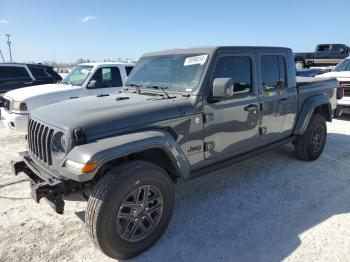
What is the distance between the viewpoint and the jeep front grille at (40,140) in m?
3.18

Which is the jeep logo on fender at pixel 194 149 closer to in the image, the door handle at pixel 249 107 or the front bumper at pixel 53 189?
the door handle at pixel 249 107

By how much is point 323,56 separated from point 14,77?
62.2 feet

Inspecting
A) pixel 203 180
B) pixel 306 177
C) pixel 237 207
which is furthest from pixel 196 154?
pixel 306 177

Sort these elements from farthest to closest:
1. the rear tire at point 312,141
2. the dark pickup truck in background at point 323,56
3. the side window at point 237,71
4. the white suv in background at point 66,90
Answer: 1. the dark pickup truck in background at point 323,56
2. the white suv in background at point 66,90
3. the rear tire at point 312,141
4. the side window at point 237,71

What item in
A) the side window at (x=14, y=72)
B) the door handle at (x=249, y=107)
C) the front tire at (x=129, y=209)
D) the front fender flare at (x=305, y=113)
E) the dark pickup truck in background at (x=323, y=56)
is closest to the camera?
the front tire at (x=129, y=209)

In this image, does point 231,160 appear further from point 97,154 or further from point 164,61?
point 97,154

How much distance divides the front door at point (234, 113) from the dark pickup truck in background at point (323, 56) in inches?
729

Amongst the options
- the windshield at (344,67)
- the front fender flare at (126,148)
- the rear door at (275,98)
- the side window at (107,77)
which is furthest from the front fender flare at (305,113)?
the windshield at (344,67)

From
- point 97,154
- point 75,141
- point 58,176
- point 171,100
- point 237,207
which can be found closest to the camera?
point 97,154

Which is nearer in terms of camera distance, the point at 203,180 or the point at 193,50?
the point at 193,50

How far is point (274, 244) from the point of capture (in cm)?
320

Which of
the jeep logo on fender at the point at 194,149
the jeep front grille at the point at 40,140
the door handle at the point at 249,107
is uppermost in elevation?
the door handle at the point at 249,107

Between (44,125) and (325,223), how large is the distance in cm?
321

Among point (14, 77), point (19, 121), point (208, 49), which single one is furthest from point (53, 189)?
point (14, 77)
